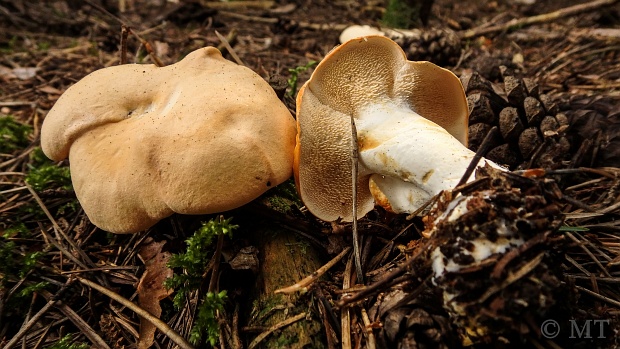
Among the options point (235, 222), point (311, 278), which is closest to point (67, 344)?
point (235, 222)

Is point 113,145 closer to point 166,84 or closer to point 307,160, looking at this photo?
point 166,84

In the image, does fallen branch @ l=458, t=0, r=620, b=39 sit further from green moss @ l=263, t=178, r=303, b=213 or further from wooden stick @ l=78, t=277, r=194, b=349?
wooden stick @ l=78, t=277, r=194, b=349

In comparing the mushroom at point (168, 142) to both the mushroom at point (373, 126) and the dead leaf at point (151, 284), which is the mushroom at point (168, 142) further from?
the dead leaf at point (151, 284)

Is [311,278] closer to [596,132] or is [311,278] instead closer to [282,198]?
[282,198]

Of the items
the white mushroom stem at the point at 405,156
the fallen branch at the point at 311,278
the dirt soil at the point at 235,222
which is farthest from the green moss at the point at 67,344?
the white mushroom stem at the point at 405,156

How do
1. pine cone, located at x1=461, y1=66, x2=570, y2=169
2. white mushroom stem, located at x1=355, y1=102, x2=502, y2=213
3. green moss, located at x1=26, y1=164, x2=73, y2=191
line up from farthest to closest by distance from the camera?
1. green moss, located at x1=26, y1=164, x2=73, y2=191
2. pine cone, located at x1=461, y1=66, x2=570, y2=169
3. white mushroom stem, located at x1=355, y1=102, x2=502, y2=213

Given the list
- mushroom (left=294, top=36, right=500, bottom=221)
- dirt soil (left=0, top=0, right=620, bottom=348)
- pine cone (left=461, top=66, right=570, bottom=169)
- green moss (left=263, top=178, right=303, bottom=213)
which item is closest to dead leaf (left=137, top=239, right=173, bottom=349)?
dirt soil (left=0, top=0, right=620, bottom=348)
